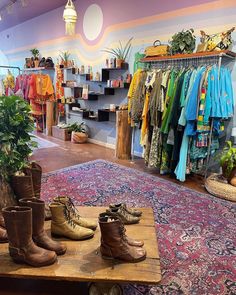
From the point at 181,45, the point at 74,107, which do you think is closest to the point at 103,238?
the point at 181,45

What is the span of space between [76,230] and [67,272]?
268 millimetres

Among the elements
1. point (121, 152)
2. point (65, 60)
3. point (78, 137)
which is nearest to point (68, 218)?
point (121, 152)

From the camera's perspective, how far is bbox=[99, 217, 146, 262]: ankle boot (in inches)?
49.1

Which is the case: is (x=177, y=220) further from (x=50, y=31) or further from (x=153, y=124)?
(x=50, y=31)

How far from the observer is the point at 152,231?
62.4 inches

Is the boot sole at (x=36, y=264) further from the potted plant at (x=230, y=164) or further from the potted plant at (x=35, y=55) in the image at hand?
the potted plant at (x=35, y=55)

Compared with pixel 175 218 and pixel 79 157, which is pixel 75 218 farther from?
pixel 79 157

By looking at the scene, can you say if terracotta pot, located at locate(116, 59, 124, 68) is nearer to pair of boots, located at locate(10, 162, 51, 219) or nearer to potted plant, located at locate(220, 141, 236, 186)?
potted plant, located at locate(220, 141, 236, 186)

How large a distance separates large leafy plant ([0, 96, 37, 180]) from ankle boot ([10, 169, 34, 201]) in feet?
0.20

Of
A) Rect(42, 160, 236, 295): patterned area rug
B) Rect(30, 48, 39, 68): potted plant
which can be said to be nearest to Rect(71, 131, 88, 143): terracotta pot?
Rect(42, 160, 236, 295): patterned area rug

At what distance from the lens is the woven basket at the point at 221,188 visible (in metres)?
2.94

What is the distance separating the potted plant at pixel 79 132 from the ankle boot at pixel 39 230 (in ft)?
14.5

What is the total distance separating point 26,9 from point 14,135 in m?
6.12

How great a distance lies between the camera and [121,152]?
4.52 metres
